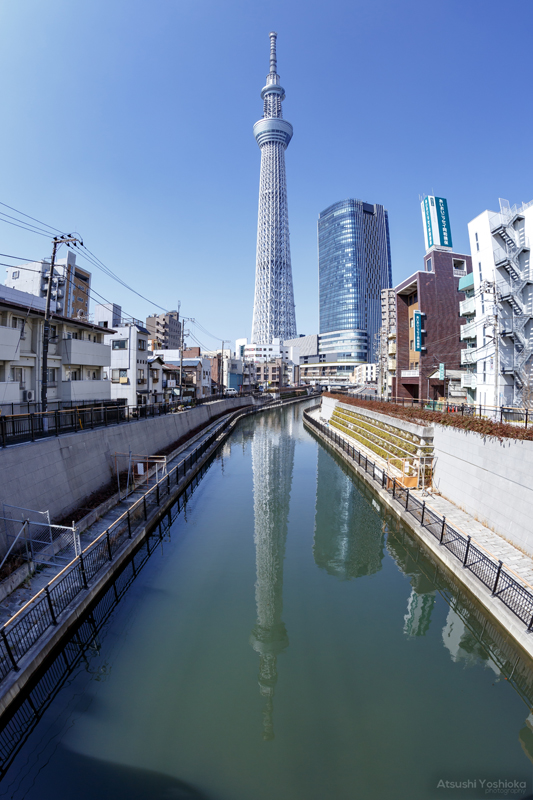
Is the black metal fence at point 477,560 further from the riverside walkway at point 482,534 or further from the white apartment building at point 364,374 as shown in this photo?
the white apartment building at point 364,374

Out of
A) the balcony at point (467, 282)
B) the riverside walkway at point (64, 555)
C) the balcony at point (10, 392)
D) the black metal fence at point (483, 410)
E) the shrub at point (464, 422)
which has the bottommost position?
the riverside walkway at point (64, 555)

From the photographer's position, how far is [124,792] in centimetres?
602

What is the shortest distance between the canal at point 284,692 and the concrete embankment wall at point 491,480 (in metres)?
2.92

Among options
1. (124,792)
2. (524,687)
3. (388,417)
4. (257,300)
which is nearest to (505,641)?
(524,687)

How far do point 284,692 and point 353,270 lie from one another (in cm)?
16443

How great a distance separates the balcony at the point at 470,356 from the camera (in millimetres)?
29812

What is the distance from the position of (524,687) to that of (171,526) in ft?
46.2

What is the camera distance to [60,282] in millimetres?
53125

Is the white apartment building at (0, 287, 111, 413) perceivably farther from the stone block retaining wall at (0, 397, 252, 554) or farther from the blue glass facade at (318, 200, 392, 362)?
the blue glass facade at (318, 200, 392, 362)

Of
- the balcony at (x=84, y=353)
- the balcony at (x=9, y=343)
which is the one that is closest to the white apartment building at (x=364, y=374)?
the balcony at (x=84, y=353)

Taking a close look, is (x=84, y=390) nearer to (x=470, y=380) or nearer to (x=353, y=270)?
(x=470, y=380)

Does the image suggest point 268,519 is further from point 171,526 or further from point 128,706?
point 128,706

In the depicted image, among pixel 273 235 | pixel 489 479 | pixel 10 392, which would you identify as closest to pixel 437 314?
pixel 489 479

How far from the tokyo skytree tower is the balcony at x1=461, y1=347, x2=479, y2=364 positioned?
452 ft
